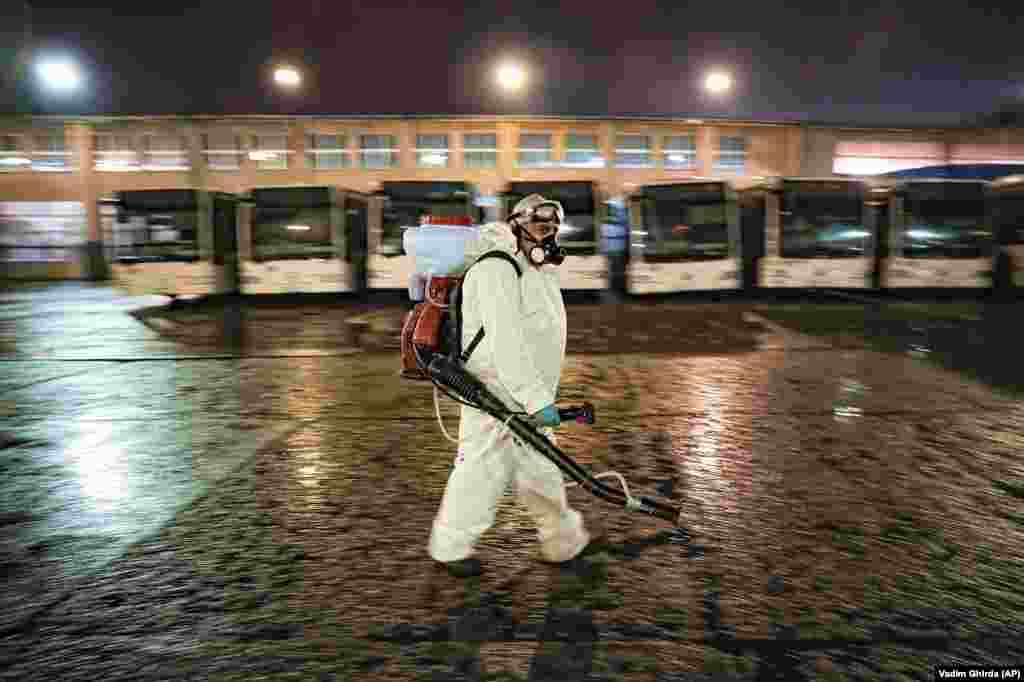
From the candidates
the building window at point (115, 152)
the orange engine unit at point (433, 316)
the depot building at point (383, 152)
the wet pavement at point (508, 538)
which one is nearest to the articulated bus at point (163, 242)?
the wet pavement at point (508, 538)

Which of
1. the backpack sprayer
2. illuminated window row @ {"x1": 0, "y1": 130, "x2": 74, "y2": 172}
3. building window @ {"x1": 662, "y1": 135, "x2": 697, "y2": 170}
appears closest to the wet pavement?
the backpack sprayer

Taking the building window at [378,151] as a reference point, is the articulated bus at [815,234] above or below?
below

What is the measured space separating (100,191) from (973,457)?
3164 centimetres

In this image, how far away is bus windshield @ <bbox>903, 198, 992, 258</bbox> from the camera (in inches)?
655

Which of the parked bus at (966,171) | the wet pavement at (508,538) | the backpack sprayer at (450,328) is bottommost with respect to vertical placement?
the wet pavement at (508,538)

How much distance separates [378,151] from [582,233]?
54.7 feet

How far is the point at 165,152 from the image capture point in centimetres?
3022

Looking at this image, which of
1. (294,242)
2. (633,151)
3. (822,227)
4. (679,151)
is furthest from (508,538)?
(679,151)

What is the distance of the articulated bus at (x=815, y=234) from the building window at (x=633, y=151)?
14.4 metres

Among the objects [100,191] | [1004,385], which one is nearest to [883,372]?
[1004,385]

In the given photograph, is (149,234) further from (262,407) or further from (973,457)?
(973,457)

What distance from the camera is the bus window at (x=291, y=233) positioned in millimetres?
16922

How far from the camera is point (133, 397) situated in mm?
7449

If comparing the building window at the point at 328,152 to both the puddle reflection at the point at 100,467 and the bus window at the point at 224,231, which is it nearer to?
the bus window at the point at 224,231
